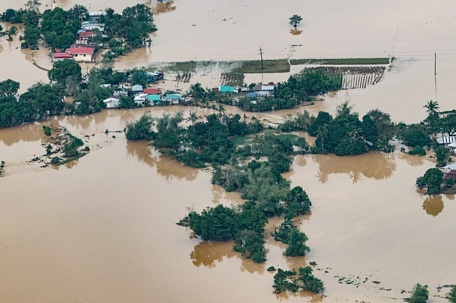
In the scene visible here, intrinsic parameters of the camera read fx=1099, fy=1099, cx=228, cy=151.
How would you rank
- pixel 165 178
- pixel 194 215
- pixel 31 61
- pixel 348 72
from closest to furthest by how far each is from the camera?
1. pixel 194 215
2. pixel 165 178
3. pixel 348 72
4. pixel 31 61

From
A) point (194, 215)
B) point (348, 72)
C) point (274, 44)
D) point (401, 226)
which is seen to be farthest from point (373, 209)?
point (274, 44)

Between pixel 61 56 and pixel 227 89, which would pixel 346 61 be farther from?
pixel 61 56

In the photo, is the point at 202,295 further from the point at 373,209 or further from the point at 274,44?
the point at 274,44

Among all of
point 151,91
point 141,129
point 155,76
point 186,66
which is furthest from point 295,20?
point 141,129

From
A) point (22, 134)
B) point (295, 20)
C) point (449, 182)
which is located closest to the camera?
point (449, 182)

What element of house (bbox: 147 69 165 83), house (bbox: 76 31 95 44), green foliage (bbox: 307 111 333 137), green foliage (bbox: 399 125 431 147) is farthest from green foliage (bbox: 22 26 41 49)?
green foliage (bbox: 399 125 431 147)

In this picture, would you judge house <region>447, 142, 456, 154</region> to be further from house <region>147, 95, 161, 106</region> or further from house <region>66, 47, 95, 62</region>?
house <region>66, 47, 95, 62</region>
